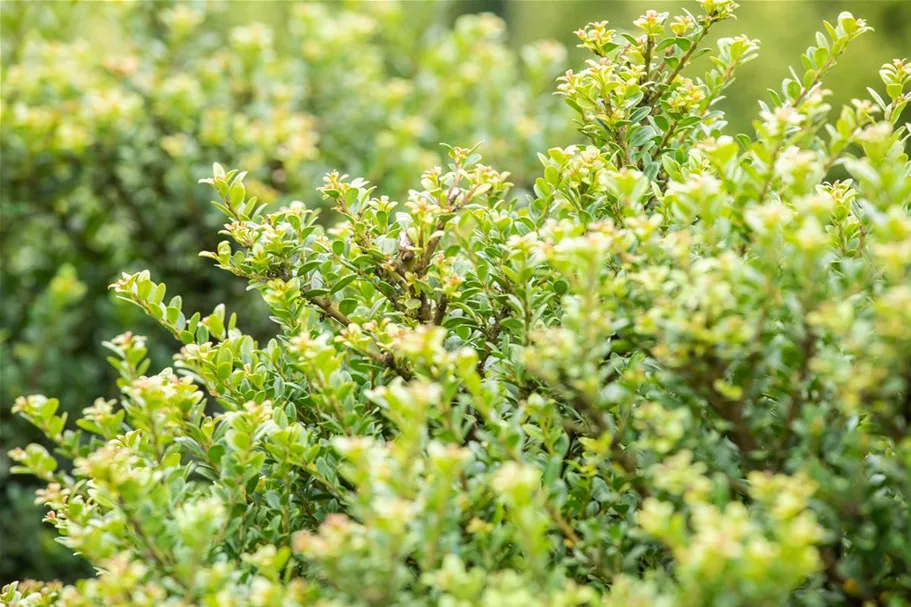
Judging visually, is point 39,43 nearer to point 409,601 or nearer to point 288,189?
point 288,189

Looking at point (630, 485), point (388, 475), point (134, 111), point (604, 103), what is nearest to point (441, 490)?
point (388, 475)

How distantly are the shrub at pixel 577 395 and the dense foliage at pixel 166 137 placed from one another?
1.95 m

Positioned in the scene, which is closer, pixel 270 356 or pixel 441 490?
pixel 441 490

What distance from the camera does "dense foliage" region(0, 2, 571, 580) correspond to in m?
3.71

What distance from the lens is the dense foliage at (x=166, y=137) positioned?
3705 millimetres

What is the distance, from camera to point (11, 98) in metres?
3.87

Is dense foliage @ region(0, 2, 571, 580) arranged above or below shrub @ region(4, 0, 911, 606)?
above

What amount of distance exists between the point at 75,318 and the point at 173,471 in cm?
251

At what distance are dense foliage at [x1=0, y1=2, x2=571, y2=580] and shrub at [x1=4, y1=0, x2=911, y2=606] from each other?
195 cm

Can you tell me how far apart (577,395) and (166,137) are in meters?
2.98

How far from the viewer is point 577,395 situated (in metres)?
1.41

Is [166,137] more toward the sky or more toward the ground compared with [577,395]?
more toward the sky

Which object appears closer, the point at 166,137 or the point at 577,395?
the point at 577,395

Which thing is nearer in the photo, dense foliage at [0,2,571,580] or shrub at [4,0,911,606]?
shrub at [4,0,911,606]
